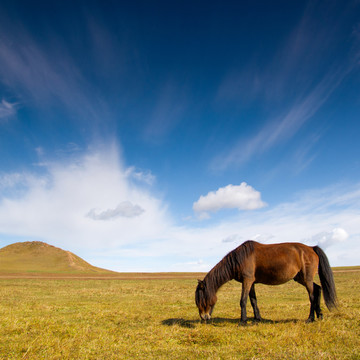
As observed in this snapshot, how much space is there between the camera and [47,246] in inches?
5162

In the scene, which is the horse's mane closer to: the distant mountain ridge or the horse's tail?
the horse's tail

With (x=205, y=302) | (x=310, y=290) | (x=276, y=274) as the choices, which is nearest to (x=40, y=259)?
(x=205, y=302)

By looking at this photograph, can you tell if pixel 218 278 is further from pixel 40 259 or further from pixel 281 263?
pixel 40 259

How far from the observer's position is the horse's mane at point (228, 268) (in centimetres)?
1020

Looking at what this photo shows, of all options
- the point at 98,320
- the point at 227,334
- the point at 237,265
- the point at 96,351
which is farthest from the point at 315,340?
the point at 98,320

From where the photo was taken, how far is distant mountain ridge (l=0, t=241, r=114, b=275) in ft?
346

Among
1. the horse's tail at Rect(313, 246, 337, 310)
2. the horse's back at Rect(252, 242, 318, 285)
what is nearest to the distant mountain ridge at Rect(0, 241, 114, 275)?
the horse's back at Rect(252, 242, 318, 285)

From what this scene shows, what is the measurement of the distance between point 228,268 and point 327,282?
3.92m

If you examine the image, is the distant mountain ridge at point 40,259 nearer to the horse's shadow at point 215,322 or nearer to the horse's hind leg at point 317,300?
the horse's shadow at point 215,322

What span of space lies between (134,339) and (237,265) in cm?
454

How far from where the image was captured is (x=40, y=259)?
382ft

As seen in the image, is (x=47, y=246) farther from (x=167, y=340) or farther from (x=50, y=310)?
(x=167, y=340)

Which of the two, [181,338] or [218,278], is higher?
[218,278]

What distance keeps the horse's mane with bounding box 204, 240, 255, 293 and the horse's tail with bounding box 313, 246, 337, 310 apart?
291cm
